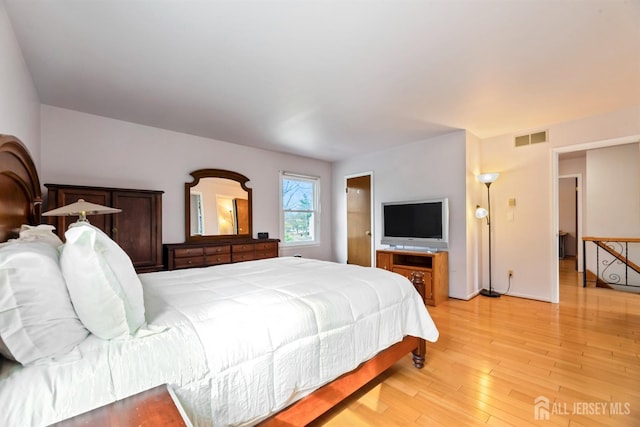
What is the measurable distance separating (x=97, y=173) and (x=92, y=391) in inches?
130

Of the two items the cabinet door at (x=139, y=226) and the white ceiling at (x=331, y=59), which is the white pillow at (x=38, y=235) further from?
the cabinet door at (x=139, y=226)

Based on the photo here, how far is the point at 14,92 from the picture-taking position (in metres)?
1.89

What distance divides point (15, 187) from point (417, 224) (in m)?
4.39

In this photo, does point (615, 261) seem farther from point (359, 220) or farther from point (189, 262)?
point (189, 262)

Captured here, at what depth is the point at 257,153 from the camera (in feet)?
15.8

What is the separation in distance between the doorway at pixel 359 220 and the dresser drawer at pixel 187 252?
117 inches

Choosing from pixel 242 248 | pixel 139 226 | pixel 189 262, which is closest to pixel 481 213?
pixel 242 248

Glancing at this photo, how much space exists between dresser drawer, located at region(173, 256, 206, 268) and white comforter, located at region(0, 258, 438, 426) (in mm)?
1400

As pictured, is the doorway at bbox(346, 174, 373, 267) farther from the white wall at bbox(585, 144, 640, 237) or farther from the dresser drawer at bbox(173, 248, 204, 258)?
the white wall at bbox(585, 144, 640, 237)

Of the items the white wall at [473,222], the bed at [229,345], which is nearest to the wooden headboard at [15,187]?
the bed at [229,345]

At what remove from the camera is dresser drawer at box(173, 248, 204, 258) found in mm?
3505

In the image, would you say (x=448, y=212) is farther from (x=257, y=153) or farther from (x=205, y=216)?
(x=205, y=216)

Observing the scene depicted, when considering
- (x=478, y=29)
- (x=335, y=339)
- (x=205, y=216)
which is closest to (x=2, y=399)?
(x=335, y=339)

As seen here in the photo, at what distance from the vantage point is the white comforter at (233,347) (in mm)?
859
